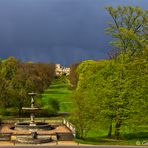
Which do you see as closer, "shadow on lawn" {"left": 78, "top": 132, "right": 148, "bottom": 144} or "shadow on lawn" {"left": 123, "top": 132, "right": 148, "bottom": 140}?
"shadow on lawn" {"left": 78, "top": 132, "right": 148, "bottom": 144}

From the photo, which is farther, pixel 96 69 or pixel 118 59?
pixel 96 69

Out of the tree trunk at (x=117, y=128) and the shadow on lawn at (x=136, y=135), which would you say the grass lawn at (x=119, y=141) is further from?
the tree trunk at (x=117, y=128)

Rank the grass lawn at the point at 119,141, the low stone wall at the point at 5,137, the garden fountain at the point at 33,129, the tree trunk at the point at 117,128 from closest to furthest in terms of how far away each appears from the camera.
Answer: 1. the garden fountain at the point at 33,129
2. the grass lawn at the point at 119,141
3. the low stone wall at the point at 5,137
4. the tree trunk at the point at 117,128

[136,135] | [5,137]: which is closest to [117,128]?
[136,135]

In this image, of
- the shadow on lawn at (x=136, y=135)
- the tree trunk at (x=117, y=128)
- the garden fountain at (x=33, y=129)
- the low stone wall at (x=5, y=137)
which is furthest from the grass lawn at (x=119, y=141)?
the low stone wall at (x=5, y=137)

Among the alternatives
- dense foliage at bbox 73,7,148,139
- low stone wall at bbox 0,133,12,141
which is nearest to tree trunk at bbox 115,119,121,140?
dense foliage at bbox 73,7,148,139

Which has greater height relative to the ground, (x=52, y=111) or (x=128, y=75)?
(x=128, y=75)

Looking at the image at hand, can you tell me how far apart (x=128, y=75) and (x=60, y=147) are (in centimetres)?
1664

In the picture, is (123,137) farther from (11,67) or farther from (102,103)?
(11,67)

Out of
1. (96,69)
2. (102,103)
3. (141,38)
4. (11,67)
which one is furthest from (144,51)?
(11,67)

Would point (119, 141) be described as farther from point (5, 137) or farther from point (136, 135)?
point (5, 137)

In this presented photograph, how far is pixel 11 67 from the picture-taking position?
98.2 meters

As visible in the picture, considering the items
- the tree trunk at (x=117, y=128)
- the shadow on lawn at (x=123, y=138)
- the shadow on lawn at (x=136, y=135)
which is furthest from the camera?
the shadow on lawn at (x=136, y=135)

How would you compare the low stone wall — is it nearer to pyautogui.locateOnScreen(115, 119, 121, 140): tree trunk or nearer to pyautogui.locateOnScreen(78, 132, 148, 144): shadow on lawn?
pyautogui.locateOnScreen(78, 132, 148, 144): shadow on lawn
